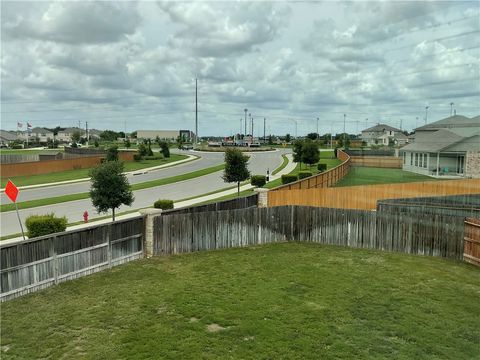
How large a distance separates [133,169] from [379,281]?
5260 centimetres

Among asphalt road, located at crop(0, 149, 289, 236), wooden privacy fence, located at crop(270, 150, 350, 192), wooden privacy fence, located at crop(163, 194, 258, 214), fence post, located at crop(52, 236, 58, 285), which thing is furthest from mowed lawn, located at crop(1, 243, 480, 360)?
asphalt road, located at crop(0, 149, 289, 236)

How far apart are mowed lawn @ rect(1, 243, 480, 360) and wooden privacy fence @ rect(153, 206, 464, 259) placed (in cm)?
105

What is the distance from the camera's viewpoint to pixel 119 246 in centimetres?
1366

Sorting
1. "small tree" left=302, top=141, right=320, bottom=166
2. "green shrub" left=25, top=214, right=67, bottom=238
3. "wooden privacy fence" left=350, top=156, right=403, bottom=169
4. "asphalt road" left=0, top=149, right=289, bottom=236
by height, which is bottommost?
"asphalt road" left=0, top=149, right=289, bottom=236

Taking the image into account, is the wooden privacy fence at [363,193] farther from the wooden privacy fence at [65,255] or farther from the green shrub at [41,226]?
the green shrub at [41,226]

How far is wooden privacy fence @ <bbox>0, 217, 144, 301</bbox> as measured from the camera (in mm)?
10320

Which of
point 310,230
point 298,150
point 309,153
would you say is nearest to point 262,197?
point 310,230

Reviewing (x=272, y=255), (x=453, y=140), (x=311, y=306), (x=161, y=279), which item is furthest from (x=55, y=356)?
(x=453, y=140)

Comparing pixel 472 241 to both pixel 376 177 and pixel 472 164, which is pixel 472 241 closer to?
pixel 472 164

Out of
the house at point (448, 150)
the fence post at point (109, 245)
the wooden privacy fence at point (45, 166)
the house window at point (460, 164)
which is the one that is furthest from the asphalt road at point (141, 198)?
the house window at point (460, 164)

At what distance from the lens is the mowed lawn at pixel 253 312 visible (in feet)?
26.8

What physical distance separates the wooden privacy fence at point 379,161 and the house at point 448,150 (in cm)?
532

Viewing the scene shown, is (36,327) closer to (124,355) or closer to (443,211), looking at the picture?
(124,355)

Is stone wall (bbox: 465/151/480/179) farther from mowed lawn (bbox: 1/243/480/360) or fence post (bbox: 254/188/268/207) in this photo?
mowed lawn (bbox: 1/243/480/360)
